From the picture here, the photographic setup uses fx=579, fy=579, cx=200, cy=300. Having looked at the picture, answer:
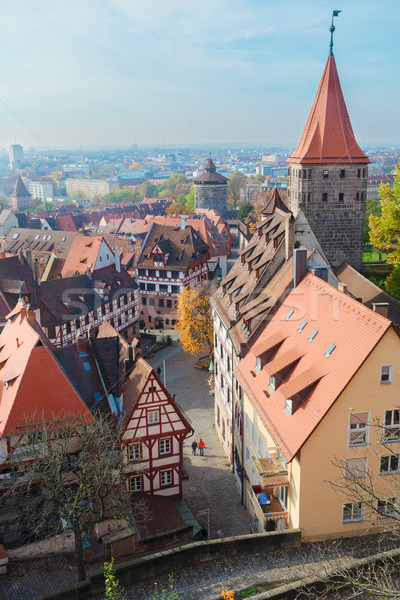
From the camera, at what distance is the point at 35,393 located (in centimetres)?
2395

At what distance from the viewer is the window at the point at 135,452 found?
82.0 feet

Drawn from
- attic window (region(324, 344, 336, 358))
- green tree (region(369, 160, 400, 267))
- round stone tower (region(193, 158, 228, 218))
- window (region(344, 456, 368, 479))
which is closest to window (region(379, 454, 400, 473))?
window (region(344, 456, 368, 479))

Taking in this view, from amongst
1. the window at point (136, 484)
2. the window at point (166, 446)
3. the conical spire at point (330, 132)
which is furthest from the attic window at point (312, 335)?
the conical spire at point (330, 132)

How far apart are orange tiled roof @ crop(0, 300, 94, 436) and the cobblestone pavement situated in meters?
7.57

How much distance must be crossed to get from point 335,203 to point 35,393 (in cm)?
2489

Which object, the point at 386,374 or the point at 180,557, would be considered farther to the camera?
the point at 180,557

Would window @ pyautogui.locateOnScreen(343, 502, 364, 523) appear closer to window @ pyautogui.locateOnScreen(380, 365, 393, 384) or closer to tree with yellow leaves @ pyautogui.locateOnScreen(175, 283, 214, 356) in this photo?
window @ pyautogui.locateOnScreen(380, 365, 393, 384)

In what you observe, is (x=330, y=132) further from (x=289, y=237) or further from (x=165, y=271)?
(x=165, y=271)

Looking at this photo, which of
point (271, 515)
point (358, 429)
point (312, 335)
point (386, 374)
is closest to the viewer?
point (386, 374)

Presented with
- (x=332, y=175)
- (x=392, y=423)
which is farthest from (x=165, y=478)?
(x=332, y=175)

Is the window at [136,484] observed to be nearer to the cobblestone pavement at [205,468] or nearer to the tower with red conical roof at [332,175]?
the cobblestone pavement at [205,468]

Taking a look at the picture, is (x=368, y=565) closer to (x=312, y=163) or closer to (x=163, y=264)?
(x=312, y=163)

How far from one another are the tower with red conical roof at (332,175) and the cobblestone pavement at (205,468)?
1362cm

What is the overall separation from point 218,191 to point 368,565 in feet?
341
